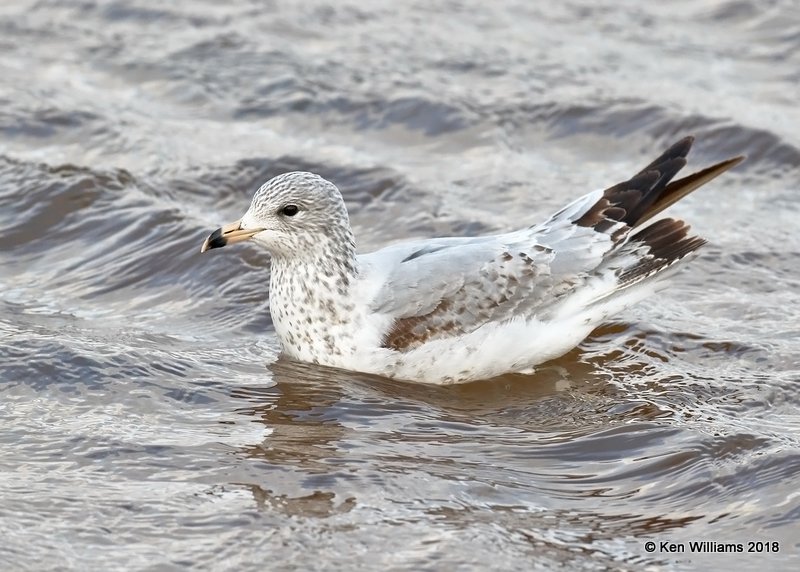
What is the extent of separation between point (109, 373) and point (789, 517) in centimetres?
317

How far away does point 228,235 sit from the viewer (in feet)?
22.0

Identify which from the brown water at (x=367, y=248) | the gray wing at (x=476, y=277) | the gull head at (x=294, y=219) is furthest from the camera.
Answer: the gull head at (x=294, y=219)

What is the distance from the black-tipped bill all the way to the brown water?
62 centimetres

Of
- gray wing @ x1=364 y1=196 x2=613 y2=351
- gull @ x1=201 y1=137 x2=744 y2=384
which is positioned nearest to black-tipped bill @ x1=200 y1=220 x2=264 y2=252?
gull @ x1=201 y1=137 x2=744 y2=384

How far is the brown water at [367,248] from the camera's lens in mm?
5375

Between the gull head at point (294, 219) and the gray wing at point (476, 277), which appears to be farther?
the gull head at point (294, 219)

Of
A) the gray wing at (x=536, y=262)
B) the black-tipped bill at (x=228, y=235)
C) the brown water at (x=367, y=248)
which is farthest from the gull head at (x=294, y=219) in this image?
the brown water at (x=367, y=248)

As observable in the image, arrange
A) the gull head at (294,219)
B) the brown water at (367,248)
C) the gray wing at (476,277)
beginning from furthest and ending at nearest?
the gull head at (294,219) < the gray wing at (476,277) < the brown water at (367,248)

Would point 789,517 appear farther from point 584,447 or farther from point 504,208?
point 504,208

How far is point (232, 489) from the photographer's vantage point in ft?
18.3

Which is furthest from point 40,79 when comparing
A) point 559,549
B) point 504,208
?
point 559,549

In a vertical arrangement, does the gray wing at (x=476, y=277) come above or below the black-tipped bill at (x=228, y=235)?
below

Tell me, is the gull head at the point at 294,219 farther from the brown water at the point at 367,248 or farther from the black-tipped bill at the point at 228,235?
the brown water at the point at 367,248

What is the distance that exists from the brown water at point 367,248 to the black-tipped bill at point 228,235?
617 mm
